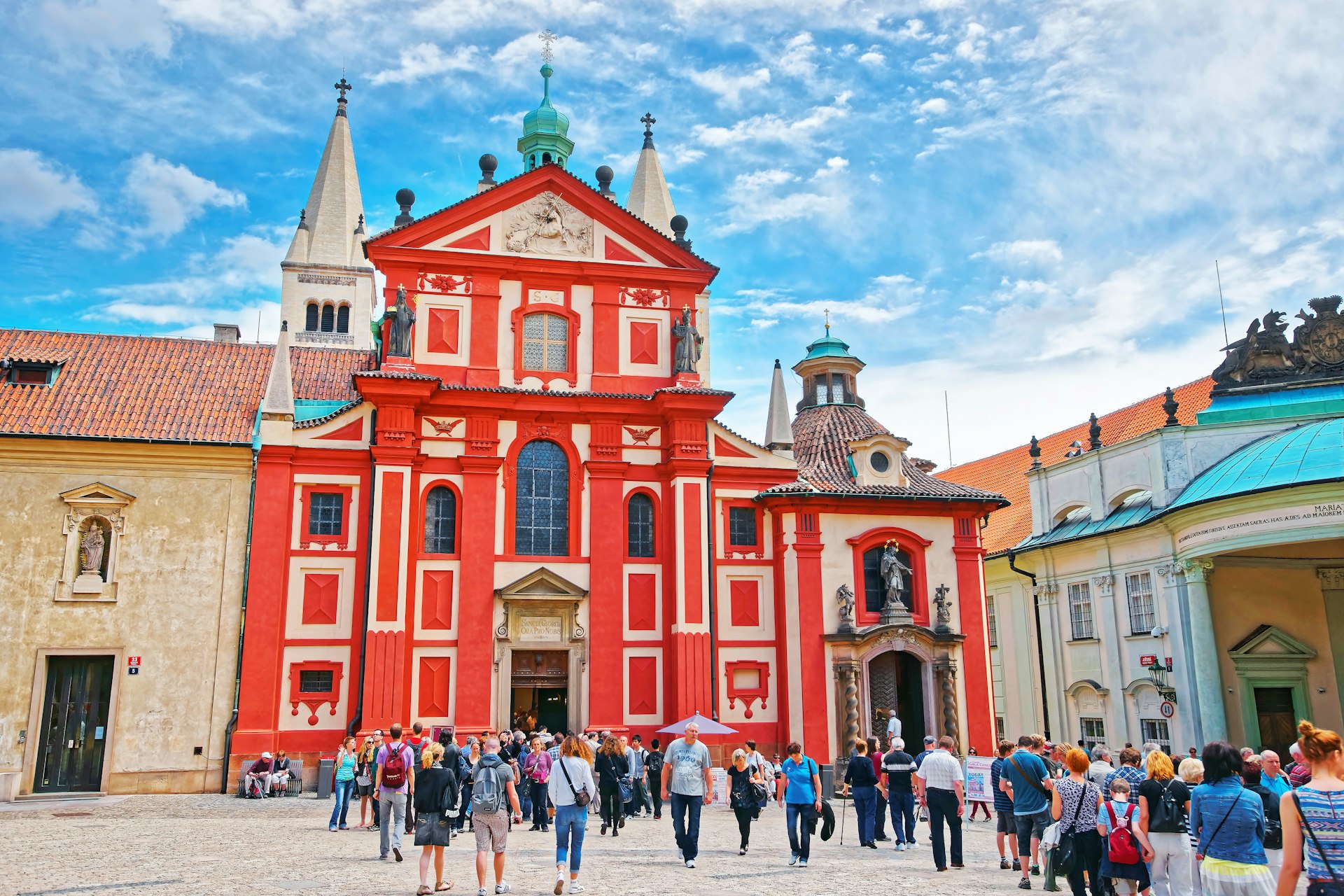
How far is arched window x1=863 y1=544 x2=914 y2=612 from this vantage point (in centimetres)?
3128

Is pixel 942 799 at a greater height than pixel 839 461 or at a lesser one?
lesser

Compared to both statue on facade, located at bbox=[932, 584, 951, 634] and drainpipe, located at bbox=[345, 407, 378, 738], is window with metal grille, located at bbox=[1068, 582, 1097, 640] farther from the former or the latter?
drainpipe, located at bbox=[345, 407, 378, 738]

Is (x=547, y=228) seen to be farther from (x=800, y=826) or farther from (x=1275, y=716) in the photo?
(x=1275, y=716)

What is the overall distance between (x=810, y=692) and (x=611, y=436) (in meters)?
8.96

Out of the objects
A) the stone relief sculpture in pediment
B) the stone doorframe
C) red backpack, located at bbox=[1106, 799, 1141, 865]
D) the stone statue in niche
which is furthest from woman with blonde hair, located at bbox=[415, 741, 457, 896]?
the stone relief sculpture in pediment

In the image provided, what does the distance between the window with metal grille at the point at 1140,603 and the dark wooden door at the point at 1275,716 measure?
3304 millimetres

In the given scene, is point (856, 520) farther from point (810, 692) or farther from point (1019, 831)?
point (1019, 831)

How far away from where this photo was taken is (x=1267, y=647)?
3055 cm

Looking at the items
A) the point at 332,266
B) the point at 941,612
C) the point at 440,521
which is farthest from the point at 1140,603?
the point at 332,266

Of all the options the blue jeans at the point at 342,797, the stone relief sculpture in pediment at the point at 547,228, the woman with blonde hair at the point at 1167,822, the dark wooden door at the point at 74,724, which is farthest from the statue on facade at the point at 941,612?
the dark wooden door at the point at 74,724

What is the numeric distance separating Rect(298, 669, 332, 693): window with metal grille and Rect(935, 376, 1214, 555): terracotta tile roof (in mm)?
23757

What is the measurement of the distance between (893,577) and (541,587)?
1005cm

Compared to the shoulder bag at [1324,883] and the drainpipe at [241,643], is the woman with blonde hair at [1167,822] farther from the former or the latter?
the drainpipe at [241,643]

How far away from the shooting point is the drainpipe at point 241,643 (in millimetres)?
26281
